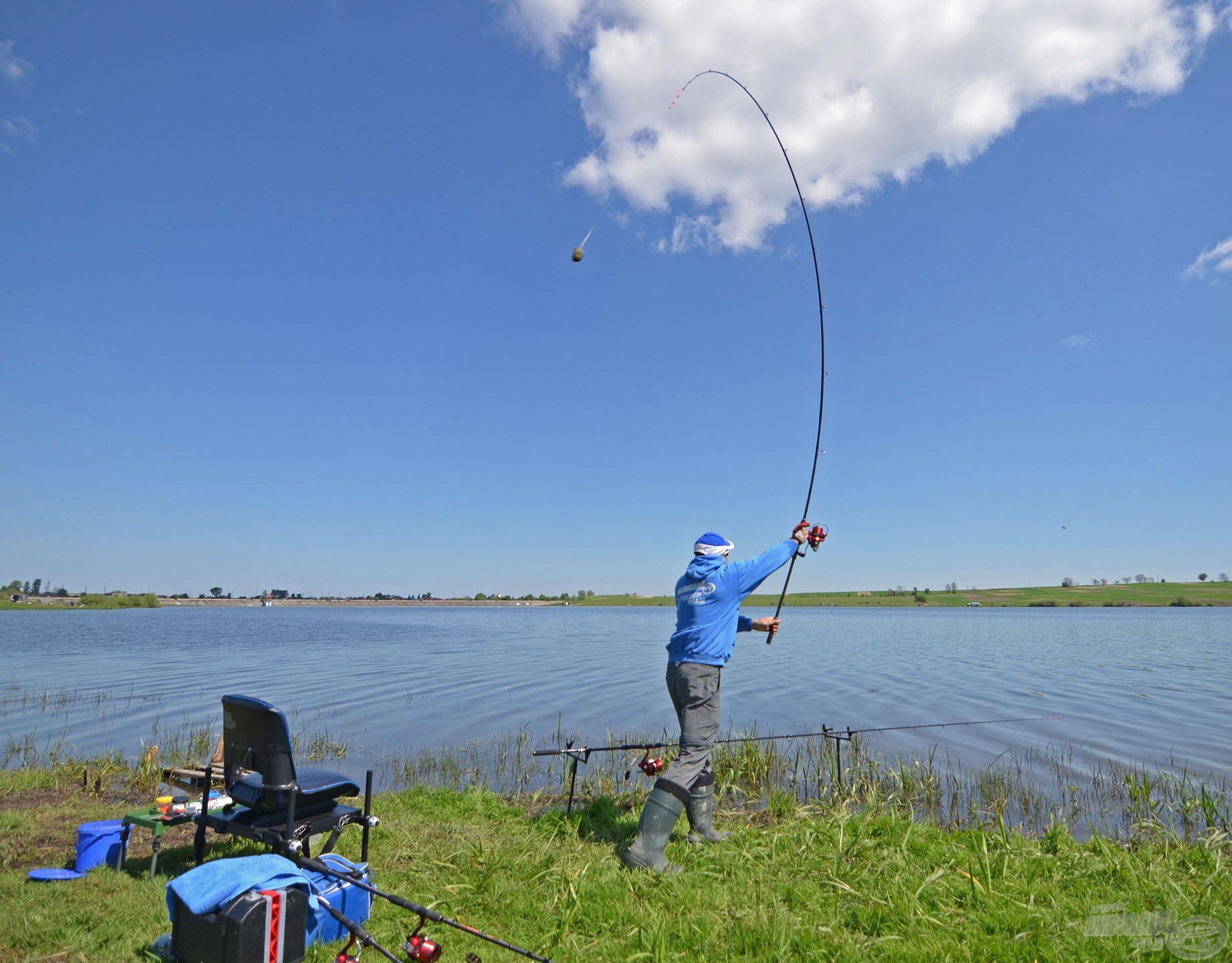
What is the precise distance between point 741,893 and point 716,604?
5.88 feet

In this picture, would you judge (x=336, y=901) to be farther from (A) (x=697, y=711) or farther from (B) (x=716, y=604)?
(B) (x=716, y=604)

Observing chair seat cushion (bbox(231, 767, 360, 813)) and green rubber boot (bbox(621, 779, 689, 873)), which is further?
green rubber boot (bbox(621, 779, 689, 873))

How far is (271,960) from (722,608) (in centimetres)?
326

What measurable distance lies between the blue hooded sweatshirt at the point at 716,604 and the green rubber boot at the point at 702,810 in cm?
100

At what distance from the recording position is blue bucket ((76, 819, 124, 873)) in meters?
5.15

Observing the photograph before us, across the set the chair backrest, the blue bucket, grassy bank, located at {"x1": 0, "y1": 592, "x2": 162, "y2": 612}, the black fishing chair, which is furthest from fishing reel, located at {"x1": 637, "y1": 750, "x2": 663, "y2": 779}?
grassy bank, located at {"x1": 0, "y1": 592, "x2": 162, "y2": 612}

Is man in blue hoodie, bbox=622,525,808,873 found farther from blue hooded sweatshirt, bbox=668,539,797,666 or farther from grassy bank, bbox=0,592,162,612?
grassy bank, bbox=0,592,162,612

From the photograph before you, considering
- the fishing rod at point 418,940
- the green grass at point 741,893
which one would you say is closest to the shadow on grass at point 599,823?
the green grass at point 741,893

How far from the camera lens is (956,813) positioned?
8250 millimetres

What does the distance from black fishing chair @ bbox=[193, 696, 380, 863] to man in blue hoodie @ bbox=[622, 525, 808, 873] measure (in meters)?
1.96

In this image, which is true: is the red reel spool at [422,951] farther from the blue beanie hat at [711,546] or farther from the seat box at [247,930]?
the blue beanie hat at [711,546]

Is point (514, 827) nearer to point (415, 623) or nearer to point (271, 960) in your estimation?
point (271, 960)

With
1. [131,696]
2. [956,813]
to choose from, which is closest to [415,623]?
[131,696]

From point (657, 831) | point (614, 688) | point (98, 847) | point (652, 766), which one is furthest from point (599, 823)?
point (614, 688)
